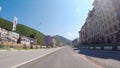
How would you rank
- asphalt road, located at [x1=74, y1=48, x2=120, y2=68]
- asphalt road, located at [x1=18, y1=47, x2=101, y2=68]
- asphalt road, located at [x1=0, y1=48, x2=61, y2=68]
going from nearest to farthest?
asphalt road, located at [x1=18, y1=47, x2=101, y2=68] < asphalt road, located at [x1=74, y1=48, x2=120, y2=68] < asphalt road, located at [x1=0, y1=48, x2=61, y2=68]

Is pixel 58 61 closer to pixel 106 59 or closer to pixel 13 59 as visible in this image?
pixel 13 59

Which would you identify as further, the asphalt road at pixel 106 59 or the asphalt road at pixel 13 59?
the asphalt road at pixel 13 59

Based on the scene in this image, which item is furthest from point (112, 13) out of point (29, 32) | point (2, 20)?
point (29, 32)

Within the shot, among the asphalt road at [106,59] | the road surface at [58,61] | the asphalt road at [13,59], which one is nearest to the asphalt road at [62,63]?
the road surface at [58,61]

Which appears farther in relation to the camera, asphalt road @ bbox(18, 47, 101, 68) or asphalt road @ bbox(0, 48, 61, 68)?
asphalt road @ bbox(0, 48, 61, 68)

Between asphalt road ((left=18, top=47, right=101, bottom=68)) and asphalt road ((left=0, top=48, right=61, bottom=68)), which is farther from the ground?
asphalt road ((left=0, top=48, right=61, bottom=68))

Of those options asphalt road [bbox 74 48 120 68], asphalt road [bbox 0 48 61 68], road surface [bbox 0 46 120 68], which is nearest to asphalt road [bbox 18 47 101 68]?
road surface [bbox 0 46 120 68]

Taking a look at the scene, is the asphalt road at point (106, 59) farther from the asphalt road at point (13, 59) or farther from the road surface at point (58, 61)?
the asphalt road at point (13, 59)

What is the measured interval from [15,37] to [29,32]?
1894 inches

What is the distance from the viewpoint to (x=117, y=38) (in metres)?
58.4

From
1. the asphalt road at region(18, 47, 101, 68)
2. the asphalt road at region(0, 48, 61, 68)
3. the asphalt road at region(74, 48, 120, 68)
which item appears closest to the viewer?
the asphalt road at region(18, 47, 101, 68)

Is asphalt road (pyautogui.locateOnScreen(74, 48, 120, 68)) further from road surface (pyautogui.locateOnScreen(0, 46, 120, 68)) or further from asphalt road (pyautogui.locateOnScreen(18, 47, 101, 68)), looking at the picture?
asphalt road (pyautogui.locateOnScreen(18, 47, 101, 68))

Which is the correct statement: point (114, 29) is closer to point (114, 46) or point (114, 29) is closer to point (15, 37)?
point (114, 46)

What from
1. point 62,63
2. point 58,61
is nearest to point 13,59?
point 58,61
